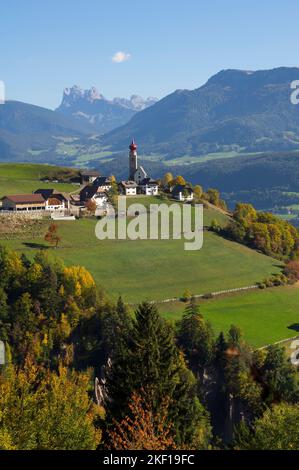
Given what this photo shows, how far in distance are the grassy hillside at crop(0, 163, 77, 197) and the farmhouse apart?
36.1ft

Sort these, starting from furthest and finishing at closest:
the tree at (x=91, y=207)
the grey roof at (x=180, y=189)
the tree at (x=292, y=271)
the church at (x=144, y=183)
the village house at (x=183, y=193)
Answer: the church at (x=144, y=183)
the grey roof at (x=180, y=189)
the village house at (x=183, y=193)
the tree at (x=91, y=207)
the tree at (x=292, y=271)

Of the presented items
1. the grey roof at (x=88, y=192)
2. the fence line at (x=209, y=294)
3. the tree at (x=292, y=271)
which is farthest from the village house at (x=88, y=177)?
the fence line at (x=209, y=294)

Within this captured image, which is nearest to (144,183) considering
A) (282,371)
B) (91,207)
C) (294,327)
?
(91,207)

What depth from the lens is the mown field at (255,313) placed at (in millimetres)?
85750

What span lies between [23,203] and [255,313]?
50.5 metres

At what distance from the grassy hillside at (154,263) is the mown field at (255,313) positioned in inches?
153

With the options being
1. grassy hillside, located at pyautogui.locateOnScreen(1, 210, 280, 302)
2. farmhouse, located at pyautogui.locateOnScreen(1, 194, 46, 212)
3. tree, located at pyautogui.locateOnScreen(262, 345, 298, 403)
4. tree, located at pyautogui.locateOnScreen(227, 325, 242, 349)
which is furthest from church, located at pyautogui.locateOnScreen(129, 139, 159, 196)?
tree, located at pyautogui.locateOnScreen(262, 345, 298, 403)

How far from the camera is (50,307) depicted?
8081 cm

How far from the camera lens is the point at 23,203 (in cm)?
12012

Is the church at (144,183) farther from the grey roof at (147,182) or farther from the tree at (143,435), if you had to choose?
the tree at (143,435)

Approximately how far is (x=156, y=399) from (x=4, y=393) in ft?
29.0

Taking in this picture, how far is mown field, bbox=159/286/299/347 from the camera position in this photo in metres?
85.8

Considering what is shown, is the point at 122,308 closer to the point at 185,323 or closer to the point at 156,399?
the point at 185,323

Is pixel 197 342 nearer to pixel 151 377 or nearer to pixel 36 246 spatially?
pixel 36 246
